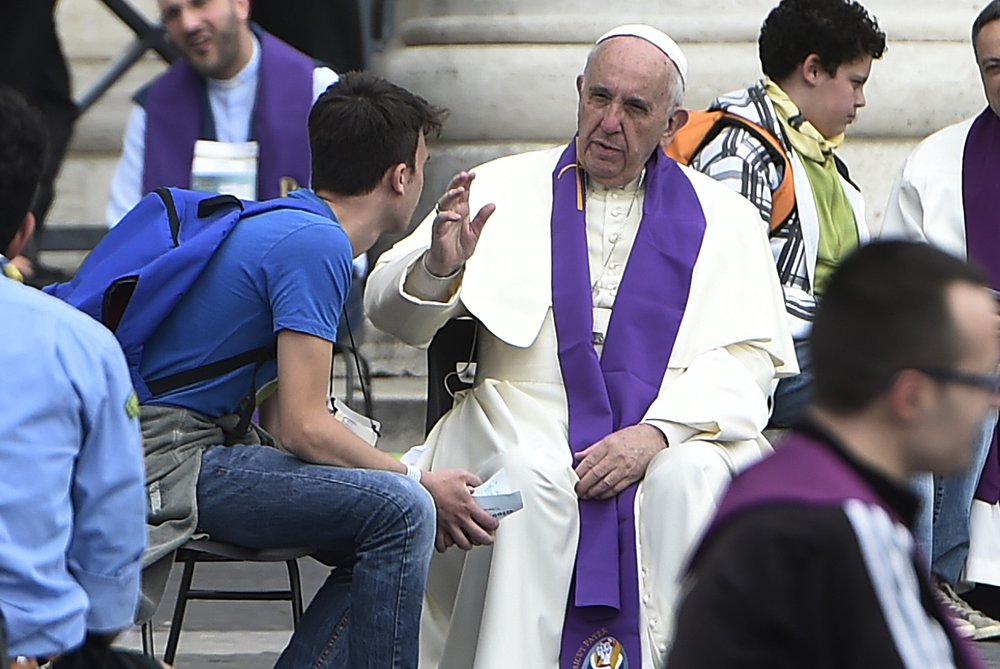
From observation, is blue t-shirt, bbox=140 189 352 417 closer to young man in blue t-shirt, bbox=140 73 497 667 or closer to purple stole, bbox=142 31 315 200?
young man in blue t-shirt, bbox=140 73 497 667

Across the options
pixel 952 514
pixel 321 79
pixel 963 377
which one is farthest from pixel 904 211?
pixel 963 377

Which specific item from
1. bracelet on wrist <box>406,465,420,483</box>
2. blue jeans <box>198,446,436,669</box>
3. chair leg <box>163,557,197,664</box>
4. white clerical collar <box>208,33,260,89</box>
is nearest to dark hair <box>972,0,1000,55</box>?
white clerical collar <box>208,33,260,89</box>

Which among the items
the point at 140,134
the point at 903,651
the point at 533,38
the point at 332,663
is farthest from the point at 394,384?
the point at 903,651

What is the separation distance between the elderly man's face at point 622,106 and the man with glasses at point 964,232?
0.96 metres

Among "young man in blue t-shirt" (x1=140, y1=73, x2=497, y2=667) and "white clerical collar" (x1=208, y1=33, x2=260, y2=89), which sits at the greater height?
"white clerical collar" (x1=208, y1=33, x2=260, y2=89)

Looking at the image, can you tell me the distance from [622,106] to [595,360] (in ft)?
2.04

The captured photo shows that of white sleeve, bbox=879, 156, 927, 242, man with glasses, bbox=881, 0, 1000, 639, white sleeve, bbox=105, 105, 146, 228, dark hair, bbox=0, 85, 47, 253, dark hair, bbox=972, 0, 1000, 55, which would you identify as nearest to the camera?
dark hair, bbox=0, 85, 47, 253

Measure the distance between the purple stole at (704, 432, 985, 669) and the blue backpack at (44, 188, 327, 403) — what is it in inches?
70.6

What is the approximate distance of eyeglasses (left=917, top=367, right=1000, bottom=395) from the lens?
2402mm

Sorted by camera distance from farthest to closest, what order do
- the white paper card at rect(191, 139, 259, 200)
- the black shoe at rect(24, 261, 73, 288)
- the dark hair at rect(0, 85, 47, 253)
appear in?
1. the black shoe at rect(24, 261, 73, 288)
2. the white paper card at rect(191, 139, 259, 200)
3. the dark hair at rect(0, 85, 47, 253)

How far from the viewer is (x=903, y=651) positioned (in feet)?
7.59

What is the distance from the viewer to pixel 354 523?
13.1 ft

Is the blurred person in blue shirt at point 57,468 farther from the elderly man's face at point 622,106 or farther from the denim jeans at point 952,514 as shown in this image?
the denim jeans at point 952,514

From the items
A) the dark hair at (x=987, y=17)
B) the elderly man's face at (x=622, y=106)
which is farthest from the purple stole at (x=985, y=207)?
the elderly man's face at (x=622, y=106)
